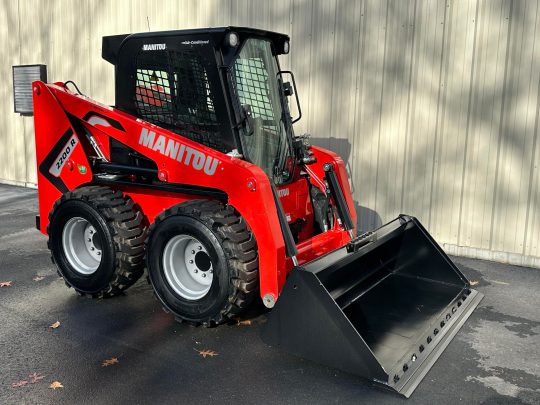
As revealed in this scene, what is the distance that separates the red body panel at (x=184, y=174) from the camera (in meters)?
4.08

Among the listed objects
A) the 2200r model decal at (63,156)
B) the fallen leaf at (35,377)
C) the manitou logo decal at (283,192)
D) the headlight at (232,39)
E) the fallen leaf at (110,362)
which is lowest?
the fallen leaf at (35,377)

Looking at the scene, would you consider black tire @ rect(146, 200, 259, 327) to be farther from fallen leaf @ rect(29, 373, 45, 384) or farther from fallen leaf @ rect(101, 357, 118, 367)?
fallen leaf @ rect(29, 373, 45, 384)

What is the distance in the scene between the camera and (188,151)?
4.43 meters

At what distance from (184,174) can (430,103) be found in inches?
145

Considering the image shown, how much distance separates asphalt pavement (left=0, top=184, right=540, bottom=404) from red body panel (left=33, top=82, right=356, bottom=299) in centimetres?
64

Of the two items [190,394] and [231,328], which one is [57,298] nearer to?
[231,328]

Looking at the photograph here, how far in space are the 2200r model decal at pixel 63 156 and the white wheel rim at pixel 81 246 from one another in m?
0.58

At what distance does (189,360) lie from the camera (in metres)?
3.97

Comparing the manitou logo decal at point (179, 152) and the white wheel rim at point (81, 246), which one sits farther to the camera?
the white wheel rim at point (81, 246)

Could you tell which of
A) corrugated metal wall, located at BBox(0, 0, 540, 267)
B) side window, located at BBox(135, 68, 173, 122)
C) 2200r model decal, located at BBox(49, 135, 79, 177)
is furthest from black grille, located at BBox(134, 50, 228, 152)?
corrugated metal wall, located at BBox(0, 0, 540, 267)

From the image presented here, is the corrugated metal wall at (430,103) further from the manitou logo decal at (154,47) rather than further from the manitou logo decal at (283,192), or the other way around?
the manitou logo decal at (154,47)

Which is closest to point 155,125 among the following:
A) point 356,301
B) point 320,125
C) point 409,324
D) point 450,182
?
point 356,301

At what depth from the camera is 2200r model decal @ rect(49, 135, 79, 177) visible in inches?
205

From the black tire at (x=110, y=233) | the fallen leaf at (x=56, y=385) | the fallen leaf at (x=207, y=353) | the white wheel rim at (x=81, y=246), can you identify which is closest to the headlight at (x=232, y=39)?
the black tire at (x=110, y=233)
